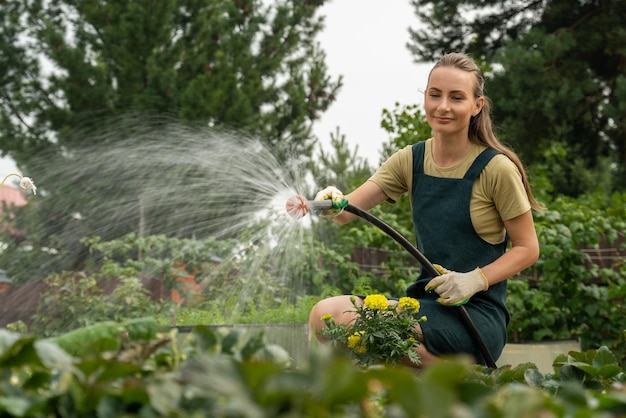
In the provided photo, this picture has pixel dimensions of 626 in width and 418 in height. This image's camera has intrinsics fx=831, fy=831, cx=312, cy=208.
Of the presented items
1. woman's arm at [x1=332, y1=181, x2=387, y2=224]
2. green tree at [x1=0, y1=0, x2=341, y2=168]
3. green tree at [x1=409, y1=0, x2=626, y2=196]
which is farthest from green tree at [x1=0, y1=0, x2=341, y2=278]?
woman's arm at [x1=332, y1=181, x2=387, y2=224]

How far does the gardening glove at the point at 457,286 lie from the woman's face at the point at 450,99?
19.7 inches

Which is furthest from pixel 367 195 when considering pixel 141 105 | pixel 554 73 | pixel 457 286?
pixel 141 105

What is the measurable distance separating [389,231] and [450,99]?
1.60 feet

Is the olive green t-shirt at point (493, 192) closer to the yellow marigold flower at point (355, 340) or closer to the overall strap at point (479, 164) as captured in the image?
the overall strap at point (479, 164)

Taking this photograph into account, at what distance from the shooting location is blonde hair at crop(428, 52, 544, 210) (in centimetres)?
276

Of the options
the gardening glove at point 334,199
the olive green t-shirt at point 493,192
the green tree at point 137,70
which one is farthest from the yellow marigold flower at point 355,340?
the green tree at point 137,70

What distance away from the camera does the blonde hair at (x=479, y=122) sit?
A: 9.04ft

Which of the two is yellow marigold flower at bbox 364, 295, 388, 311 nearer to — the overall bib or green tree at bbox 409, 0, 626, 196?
the overall bib

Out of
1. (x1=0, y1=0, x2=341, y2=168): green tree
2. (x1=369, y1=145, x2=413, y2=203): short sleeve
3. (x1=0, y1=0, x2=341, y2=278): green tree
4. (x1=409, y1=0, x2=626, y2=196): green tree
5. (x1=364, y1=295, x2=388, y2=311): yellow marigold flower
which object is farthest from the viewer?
(x1=0, y1=0, x2=341, y2=168): green tree

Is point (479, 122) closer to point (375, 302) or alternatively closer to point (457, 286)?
point (457, 286)

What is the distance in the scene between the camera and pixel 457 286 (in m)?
2.51

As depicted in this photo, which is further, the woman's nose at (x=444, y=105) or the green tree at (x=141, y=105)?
the green tree at (x=141, y=105)

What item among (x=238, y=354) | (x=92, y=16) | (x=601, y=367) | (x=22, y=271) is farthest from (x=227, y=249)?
(x=92, y=16)

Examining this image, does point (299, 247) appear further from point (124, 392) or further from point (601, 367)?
point (124, 392)
